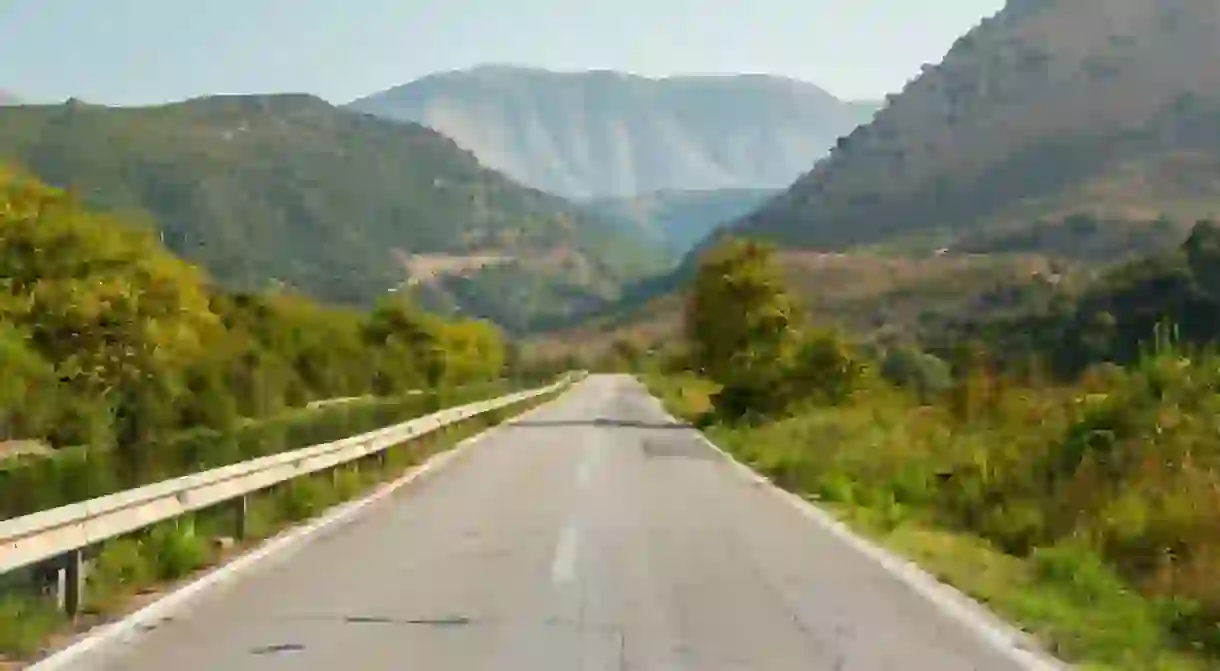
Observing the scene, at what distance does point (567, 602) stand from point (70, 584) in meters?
3.65

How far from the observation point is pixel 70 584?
1101 cm

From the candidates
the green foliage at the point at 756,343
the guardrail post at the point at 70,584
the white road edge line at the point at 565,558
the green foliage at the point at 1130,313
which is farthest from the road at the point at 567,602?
the green foliage at the point at 756,343

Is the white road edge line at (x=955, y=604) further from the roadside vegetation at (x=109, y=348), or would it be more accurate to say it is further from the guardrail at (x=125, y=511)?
the roadside vegetation at (x=109, y=348)

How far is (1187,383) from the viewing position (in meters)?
19.3

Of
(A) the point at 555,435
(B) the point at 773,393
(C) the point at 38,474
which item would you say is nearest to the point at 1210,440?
(C) the point at 38,474

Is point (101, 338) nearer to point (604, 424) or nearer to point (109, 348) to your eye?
point (109, 348)

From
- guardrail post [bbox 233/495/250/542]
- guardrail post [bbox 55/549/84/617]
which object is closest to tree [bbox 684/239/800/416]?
guardrail post [bbox 233/495/250/542]

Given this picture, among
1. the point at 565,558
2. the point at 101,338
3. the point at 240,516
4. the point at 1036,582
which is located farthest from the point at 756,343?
the point at 1036,582

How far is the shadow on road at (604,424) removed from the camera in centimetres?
5054

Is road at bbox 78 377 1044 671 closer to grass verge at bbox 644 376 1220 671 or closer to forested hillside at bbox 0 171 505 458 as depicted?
grass verge at bbox 644 376 1220 671

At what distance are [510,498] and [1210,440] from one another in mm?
9514

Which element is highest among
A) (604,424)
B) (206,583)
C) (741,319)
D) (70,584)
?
(741,319)

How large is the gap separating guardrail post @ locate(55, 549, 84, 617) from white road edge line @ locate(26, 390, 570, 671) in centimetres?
42

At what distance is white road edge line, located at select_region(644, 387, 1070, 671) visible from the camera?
31.6ft
